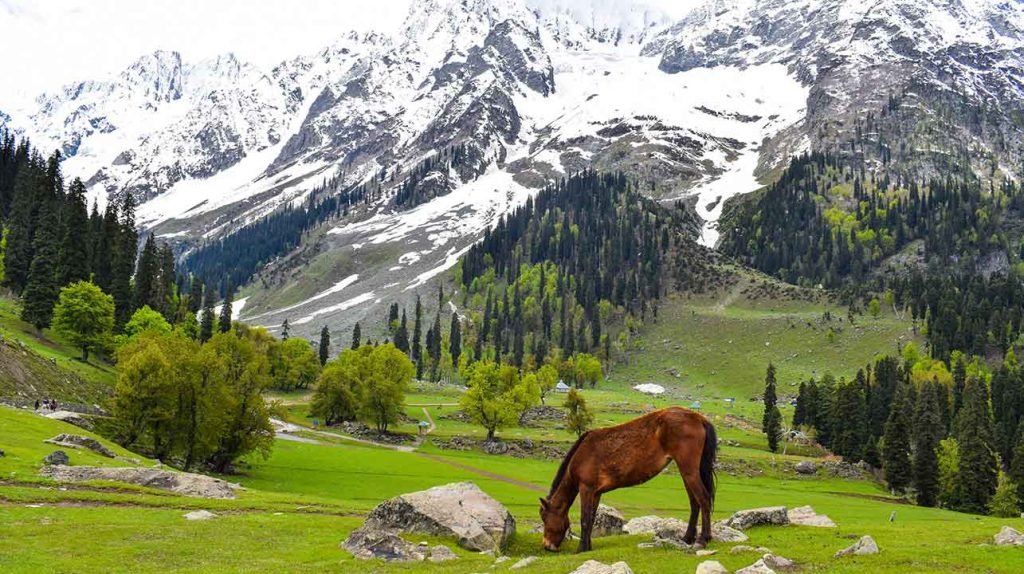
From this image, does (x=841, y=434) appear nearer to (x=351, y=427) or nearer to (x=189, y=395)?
(x=351, y=427)

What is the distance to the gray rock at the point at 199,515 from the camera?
2981 centimetres

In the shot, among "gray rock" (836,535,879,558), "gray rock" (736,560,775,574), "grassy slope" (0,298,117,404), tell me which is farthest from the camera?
"grassy slope" (0,298,117,404)

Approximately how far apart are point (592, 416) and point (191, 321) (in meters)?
80.5

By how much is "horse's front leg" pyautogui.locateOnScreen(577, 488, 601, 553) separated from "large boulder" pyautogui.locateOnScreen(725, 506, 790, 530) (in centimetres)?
836

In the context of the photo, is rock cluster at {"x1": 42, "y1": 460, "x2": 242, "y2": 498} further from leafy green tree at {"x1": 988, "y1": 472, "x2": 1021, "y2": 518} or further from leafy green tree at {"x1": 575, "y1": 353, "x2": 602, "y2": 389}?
leafy green tree at {"x1": 575, "y1": 353, "x2": 602, "y2": 389}

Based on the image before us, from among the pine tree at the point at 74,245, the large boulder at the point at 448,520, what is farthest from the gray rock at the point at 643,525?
the pine tree at the point at 74,245

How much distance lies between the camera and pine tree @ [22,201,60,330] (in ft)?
324

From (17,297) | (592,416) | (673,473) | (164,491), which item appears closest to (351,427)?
(592,416)

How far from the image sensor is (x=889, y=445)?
323ft

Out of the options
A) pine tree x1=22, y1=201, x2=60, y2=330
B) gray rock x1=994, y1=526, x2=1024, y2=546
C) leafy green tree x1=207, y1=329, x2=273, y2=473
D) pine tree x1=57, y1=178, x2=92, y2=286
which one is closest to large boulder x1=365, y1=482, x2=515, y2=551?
gray rock x1=994, y1=526, x2=1024, y2=546

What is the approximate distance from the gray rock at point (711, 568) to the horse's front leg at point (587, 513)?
5851 mm

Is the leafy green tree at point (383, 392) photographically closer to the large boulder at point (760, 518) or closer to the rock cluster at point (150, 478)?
the rock cluster at point (150, 478)

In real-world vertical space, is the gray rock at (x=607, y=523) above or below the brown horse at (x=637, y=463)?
below

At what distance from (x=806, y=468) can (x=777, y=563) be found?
3634 inches
